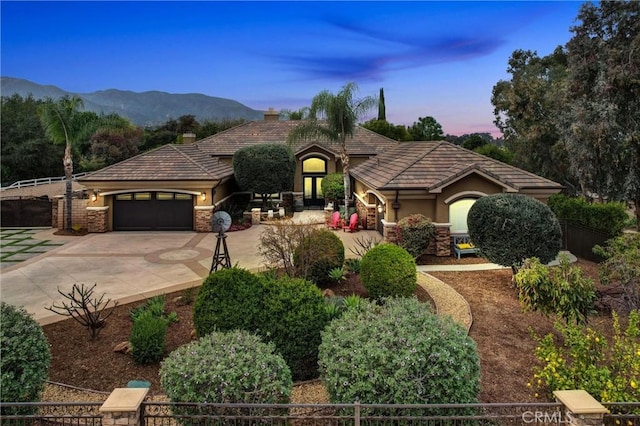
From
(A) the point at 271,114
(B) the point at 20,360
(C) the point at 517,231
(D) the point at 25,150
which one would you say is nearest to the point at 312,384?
(B) the point at 20,360

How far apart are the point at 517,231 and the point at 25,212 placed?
24.9 m

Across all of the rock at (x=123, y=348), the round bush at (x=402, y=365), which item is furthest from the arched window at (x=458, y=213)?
the rock at (x=123, y=348)

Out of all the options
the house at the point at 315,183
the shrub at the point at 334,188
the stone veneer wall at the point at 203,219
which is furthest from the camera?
the shrub at the point at 334,188

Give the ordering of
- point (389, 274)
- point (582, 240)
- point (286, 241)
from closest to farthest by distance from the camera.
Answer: point (389, 274), point (286, 241), point (582, 240)

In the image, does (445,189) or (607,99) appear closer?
(445,189)

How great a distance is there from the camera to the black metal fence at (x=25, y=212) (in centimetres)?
2230

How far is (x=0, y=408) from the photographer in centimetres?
527

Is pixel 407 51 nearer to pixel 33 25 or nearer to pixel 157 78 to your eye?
pixel 33 25

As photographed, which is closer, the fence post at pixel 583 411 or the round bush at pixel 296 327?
the fence post at pixel 583 411

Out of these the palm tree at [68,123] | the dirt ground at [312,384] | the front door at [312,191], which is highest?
the palm tree at [68,123]

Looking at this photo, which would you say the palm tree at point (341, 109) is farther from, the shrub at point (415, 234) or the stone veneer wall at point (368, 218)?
the shrub at point (415, 234)

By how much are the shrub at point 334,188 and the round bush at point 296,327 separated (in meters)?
18.7

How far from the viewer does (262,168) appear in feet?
78.3

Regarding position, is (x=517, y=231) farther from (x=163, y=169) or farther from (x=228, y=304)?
(x=163, y=169)
